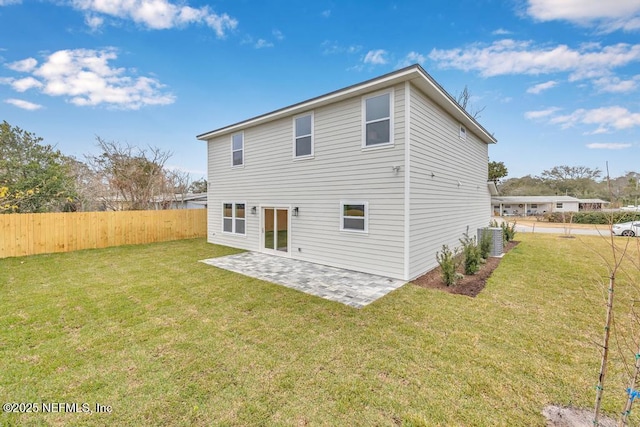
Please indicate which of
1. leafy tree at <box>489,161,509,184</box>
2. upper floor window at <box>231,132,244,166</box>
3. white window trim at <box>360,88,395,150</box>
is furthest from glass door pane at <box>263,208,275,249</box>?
leafy tree at <box>489,161,509,184</box>

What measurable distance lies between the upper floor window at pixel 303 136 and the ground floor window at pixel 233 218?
366 centimetres

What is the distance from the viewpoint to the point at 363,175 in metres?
6.99

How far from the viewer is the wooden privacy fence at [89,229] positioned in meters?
9.11

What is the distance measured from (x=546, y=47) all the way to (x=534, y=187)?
145 ft

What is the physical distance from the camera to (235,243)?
10.9m

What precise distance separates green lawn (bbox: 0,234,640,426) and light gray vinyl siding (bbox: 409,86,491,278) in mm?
1794

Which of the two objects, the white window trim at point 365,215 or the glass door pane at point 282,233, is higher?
the white window trim at point 365,215

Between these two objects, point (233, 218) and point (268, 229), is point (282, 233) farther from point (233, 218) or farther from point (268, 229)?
point (233, 218)

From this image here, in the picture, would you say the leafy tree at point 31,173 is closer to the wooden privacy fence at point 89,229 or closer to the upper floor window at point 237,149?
the wooden privacy fence at point 89,229

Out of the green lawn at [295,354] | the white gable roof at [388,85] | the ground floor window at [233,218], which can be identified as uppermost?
the white gable roof at [388,85]

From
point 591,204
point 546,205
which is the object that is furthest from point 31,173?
point 591,204

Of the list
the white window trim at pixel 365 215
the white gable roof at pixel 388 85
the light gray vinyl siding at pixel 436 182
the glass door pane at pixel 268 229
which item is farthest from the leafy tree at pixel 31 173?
the light gray vinyl siding at pixel 436 182

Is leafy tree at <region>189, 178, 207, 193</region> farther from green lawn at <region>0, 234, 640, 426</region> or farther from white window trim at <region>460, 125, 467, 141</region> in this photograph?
white window trim at <region>460, 125, 467, 141</region>

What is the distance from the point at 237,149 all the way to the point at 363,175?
607cm
